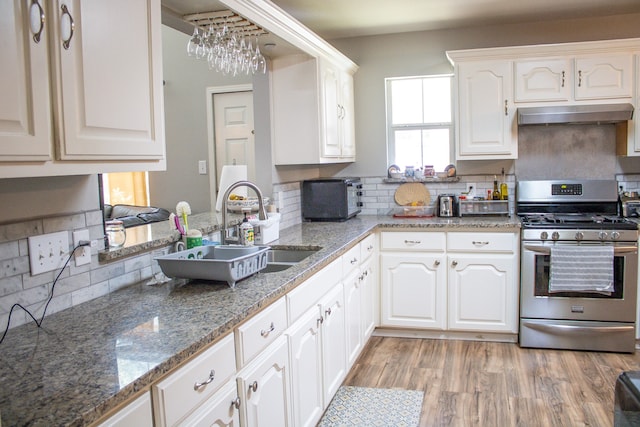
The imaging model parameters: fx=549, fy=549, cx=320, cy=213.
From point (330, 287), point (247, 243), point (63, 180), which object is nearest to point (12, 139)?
point (63, 180)

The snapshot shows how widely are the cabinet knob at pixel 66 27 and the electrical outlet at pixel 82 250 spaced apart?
72 centimetres

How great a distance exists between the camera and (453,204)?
4379 millimetres

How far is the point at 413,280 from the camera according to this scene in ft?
13.3

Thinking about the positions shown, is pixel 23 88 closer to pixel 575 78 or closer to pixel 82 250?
pixel 82 250

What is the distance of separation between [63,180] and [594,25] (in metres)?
3.99

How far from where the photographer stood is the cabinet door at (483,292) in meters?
3.89

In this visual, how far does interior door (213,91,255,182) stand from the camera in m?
5.09

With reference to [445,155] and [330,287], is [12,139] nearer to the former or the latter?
[330,287]

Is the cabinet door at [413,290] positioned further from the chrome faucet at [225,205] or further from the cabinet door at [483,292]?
the chrome faucet at [225,205]

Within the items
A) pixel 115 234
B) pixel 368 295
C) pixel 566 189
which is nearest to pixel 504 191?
pixel 566 189

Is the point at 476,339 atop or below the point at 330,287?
below

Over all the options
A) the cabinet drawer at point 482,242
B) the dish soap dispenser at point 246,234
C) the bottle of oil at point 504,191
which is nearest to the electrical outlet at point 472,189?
the bottle of oil at point 504,191

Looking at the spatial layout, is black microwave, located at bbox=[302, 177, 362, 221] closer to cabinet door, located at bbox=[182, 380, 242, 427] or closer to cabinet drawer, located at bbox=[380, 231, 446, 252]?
cabinet drawer, located at bbox=[380, 231, 446, 252]

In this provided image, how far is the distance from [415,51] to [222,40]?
7.51ft
